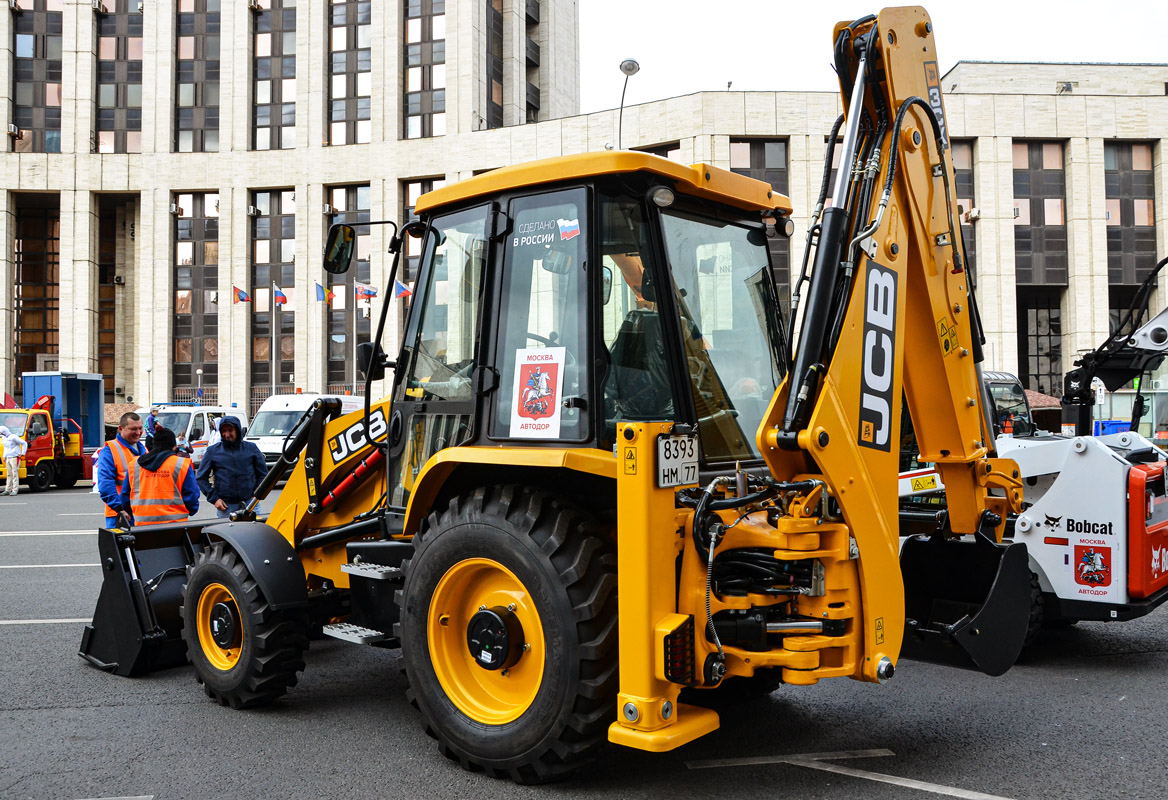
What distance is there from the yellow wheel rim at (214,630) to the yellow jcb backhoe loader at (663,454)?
0.09 meters

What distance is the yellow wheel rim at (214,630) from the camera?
5.26m

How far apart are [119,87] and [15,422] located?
3709 cm

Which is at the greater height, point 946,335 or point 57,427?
point 946,335

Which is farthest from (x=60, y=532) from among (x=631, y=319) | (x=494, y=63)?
(x=494, y=63)

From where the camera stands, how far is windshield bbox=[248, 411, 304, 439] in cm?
2358

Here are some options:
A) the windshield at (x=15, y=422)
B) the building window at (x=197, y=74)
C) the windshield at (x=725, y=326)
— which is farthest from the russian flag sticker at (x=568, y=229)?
the building window at (x=197, y=74)

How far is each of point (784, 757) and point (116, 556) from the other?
4252mm

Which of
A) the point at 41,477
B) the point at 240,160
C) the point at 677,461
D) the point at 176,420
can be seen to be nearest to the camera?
the point at 677,461

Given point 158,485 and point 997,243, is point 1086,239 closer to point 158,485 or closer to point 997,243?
point 997,243

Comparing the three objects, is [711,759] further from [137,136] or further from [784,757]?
[137,136]

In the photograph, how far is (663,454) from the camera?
365cm

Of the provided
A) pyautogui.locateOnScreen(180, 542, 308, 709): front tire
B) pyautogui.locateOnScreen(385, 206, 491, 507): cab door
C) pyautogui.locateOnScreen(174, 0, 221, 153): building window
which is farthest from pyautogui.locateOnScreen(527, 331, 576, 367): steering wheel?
pyautogui.locateOnScreen(174, 0, 221, 153): building window

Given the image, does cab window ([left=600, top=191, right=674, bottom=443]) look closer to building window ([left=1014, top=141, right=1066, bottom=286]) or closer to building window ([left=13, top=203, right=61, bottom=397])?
building window ([left=1014, top=141, right=1066, bottom=286])

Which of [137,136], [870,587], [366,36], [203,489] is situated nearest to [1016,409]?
[203,489]
